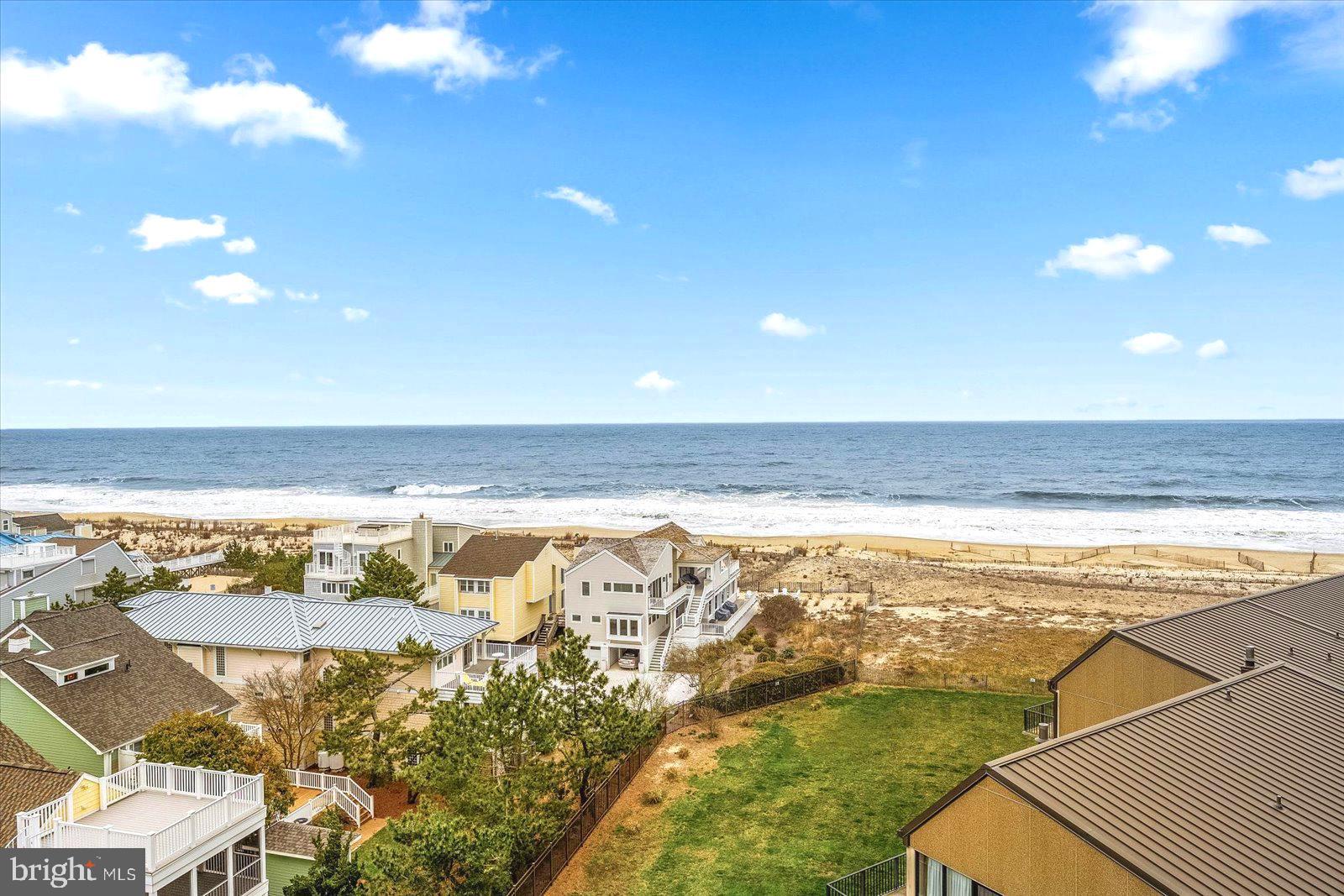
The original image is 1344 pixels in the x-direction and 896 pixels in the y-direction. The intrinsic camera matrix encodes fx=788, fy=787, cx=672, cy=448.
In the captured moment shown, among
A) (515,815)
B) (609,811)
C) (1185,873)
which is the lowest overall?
(609,811)

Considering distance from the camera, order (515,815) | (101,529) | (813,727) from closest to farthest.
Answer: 1. (515,815)
2. (813,727)
3. (101,529)

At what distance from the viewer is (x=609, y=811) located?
20.9m

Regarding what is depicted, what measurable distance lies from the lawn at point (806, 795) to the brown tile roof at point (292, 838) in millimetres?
5752

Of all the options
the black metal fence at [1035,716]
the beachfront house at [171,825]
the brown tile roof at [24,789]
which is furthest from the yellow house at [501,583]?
the black metal fence at [1035,716]

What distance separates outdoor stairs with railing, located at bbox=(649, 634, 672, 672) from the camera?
35.3m

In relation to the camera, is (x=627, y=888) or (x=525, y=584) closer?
(x=627, y=888)

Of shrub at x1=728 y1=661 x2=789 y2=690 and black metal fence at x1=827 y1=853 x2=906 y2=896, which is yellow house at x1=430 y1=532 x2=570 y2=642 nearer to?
shrub at x1=728 y1=661 x2=789 y2=690

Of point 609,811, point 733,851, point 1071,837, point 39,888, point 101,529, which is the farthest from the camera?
point 101,529

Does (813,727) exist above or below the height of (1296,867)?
below

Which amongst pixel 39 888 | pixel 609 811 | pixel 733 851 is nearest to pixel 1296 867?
pixel 733 851

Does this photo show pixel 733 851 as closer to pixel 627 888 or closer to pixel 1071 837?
pixel 627 888

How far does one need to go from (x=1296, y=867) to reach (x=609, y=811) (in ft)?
50.9

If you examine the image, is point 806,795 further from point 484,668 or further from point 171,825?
point 171,825

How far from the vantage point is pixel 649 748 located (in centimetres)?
2494
